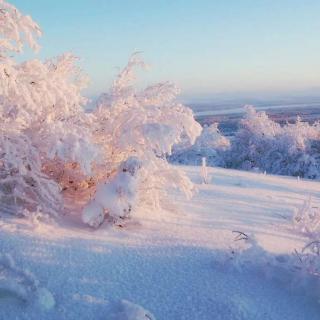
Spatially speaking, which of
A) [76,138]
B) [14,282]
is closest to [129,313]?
[14,282]

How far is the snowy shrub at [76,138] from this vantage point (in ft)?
17.9

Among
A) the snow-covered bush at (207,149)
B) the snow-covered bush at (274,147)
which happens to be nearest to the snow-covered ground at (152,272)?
the snow-covered bush at (274,147)

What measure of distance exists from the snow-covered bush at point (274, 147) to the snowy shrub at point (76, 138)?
2371 centimetres

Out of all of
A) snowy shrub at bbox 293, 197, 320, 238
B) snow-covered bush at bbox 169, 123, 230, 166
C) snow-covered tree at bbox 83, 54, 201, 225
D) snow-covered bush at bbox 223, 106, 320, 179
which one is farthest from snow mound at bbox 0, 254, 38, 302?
snow-covered bush at bbox 169, 123, 230, 166

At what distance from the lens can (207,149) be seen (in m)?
35.9

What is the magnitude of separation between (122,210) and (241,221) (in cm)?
177

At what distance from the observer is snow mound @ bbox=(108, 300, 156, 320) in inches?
153

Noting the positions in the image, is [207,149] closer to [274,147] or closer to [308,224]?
[274,147]

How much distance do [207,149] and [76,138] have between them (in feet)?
101

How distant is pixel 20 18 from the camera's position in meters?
5.43

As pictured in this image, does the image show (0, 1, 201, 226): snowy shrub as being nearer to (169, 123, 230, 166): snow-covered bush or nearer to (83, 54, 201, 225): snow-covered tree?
(83, 54, 201, 225): snow-covered tree

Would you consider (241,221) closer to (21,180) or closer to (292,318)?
(292,318)

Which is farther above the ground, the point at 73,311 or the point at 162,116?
the point at 162,116

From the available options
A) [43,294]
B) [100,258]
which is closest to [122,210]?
[100,258]
